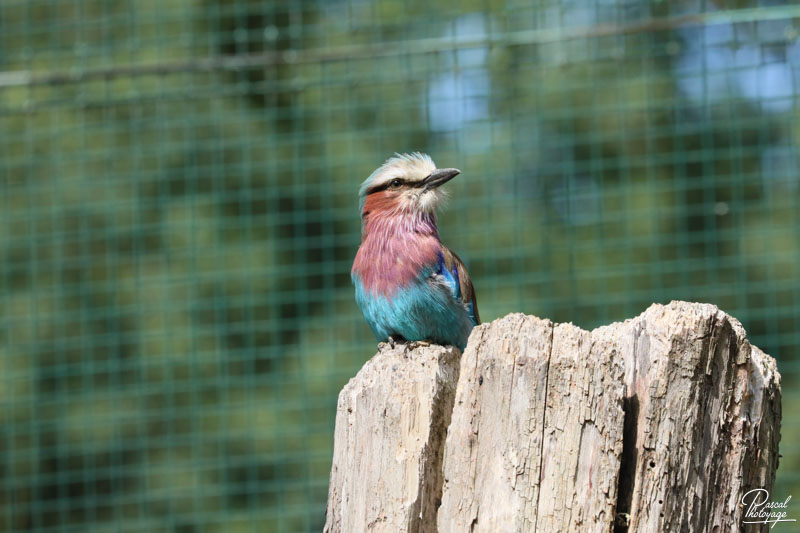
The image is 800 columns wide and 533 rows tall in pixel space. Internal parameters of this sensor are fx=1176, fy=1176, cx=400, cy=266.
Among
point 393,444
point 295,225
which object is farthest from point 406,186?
point 295,225

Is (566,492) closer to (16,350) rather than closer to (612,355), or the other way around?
(612,355)

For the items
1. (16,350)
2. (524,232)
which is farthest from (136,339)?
(524,232)

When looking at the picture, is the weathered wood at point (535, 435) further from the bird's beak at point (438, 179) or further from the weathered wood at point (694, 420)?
the bird's beak at point (438, 179)

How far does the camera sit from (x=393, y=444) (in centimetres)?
228

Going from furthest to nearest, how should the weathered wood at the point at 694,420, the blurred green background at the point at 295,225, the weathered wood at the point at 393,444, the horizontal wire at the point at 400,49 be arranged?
1. the blurred green background at the point at 295,225
2. the horizontal wire at the point at 400,49
3. the weathered wood at the point at 393,444
4. the weathered wood at the point at 694,420

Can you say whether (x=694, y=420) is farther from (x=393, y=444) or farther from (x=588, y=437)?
(x=393, y=444)

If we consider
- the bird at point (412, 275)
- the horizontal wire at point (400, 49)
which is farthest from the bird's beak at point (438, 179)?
the horizontal wire at point (400, 49)

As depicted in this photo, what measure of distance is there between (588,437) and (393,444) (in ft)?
1.30

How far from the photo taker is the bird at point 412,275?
12.3 ft

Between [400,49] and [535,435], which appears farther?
[400,49]

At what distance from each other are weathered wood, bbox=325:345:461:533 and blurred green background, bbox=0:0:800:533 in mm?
3615
